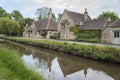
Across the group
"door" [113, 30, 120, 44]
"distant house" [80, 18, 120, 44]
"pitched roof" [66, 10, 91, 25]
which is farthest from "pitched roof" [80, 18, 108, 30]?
"door" [113, 30, 120, 44]

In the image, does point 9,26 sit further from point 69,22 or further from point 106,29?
point 106,29

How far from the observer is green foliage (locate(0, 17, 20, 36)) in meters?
60.1

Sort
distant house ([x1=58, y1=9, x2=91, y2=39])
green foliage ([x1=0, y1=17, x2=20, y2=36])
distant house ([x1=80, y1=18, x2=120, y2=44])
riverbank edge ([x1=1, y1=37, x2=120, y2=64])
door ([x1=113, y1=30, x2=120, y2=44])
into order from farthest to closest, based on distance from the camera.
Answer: green foliage ([x1=0, y1=17, x2=20, y2=36]) < distant house ([x1=58, y1=9, x2=91, y2=39]) < distant house ([x1=80, y1=18, x2=120, y2=44]) < door ([x1=113, y1=30, x2=120, y2=44]) < riverbank edge ([x1=1, y1=37, x2=120, y2=64])

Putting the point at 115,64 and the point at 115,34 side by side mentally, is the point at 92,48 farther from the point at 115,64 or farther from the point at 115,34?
the point at 115,34

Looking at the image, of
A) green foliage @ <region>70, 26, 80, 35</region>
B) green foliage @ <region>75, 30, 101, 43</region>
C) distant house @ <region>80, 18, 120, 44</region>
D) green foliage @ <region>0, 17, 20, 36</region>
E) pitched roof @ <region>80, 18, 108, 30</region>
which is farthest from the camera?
green foliage @ <region>0, 17, 20, 36</region>

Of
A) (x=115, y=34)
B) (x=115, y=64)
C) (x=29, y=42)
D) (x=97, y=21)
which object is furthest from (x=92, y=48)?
(x=29, y=42)

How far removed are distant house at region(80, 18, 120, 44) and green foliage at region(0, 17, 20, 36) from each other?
32899 mm

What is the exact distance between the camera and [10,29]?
6147cm

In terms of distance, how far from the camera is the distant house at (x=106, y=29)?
26.8 m

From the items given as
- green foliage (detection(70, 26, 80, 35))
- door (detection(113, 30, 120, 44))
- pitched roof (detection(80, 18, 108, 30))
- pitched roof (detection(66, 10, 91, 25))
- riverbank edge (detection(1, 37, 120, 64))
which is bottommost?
riverbank edge (detection(1, 37, 120, 64))

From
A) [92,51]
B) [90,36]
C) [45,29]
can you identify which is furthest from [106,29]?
[45,29]

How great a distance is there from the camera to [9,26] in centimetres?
6047

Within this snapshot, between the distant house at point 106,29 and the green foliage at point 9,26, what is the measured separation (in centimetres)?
3290

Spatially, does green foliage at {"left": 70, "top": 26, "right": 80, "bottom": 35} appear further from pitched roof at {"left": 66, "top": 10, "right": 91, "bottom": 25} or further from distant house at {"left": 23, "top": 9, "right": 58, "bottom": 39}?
distant house at {"left": 23, "top": 9, "right": 58, "bottom": 39}
